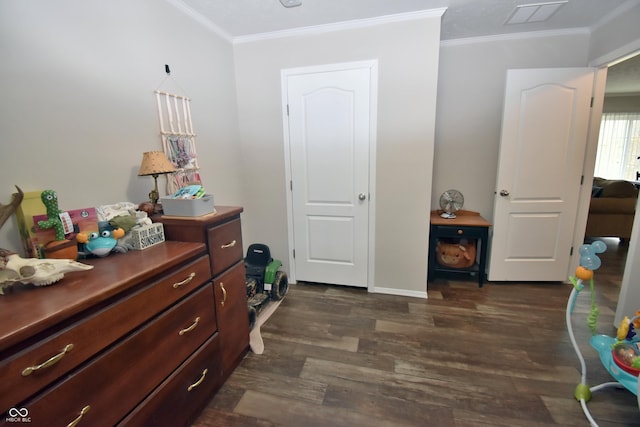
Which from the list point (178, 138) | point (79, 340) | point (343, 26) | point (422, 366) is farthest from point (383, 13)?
point (79, 340)

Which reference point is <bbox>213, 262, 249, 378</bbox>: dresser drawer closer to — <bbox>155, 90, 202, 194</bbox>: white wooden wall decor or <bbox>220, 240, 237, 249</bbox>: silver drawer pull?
<bbox>220, 240, 237, 249</bbox>: silver drawer pull

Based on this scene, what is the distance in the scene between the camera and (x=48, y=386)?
837 mm

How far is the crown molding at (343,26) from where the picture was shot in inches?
88.1

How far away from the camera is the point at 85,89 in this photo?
1.44 m

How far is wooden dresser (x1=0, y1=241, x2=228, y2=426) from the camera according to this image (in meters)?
0.79

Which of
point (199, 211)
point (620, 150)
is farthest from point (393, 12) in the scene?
point (620, 150)

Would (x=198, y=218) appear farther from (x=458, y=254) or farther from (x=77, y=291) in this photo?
(x=458, y=254)

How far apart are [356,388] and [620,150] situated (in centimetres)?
812

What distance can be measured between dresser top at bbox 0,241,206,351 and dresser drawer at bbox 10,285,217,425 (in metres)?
0.21

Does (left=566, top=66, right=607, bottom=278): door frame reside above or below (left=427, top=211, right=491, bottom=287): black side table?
above

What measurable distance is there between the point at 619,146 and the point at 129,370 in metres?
9.05

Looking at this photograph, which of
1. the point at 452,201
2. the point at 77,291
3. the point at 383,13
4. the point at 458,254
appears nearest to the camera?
the point at 77,291

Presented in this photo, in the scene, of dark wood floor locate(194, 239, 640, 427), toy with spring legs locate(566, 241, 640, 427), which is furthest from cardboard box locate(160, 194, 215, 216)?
toy with spring legs locate(566, 241, 640, 427)

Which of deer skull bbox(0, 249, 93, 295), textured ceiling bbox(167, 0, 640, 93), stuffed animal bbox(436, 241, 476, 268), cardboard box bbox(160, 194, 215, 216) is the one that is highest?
textured ceiling bbox(167, 0, 640, 93)
